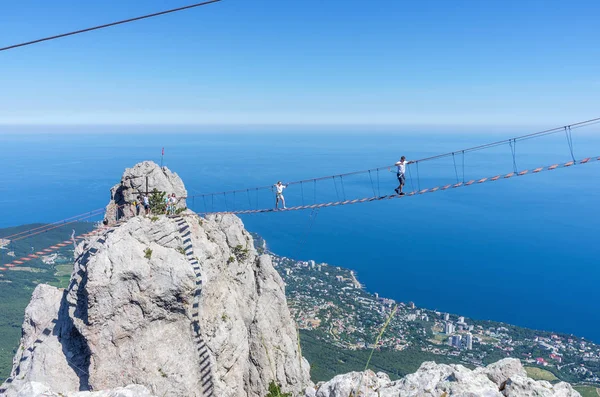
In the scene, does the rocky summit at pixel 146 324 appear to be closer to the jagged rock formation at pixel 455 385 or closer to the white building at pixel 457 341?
the jagged rock formation at pixel 455 385

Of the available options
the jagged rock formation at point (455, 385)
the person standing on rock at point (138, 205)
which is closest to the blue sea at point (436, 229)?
the person standing on rock at point (138, 205)

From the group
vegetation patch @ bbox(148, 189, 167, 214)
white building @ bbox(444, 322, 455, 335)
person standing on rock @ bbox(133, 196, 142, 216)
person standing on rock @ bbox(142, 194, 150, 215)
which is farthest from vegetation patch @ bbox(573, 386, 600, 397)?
person standing on rock @ bbox(133, 196, 142, 216)

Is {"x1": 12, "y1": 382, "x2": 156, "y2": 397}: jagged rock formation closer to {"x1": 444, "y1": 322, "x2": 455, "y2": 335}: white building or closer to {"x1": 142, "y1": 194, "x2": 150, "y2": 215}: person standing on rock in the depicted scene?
{"x1": 142, "y1": 194, "x2": 150, "y2": 215}: person standing on rock

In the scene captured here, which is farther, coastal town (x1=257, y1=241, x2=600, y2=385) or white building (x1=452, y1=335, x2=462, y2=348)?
white building (x1=452, y1=335, x2=462, y2=348)

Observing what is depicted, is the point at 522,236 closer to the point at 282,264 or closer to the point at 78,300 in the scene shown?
the point at 282,264

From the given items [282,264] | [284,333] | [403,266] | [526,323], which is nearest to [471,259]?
[403,266]

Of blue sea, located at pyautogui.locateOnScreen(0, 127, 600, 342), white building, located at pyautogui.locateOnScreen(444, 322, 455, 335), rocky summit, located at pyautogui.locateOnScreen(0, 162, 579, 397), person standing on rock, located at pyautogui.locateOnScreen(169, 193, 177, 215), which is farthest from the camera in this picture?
blue sea, located at pyautogui.locateOnScreen(0, 127, 600, 342)

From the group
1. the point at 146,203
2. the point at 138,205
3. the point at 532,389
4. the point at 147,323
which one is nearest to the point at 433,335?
the point at 138,205
